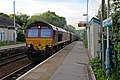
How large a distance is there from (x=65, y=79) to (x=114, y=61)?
2.62 m

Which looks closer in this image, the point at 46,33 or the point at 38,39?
the point at 38,39

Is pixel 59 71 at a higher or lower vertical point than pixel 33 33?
lower

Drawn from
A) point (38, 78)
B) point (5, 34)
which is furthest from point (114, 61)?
point (5, 34)

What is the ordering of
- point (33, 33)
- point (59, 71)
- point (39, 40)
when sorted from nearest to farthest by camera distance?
point (59, 71)
point (39, 40)
point (33, 33)

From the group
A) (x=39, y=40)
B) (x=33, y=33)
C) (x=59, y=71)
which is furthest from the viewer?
(x=33, y=33)

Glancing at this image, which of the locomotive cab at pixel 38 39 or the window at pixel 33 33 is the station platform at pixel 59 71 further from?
the window at pixel 33 33

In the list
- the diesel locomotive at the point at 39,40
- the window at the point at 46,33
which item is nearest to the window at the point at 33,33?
the diesel locomotive at the point at 39,40

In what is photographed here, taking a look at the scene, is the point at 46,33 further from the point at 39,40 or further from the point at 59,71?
the point at 59,71

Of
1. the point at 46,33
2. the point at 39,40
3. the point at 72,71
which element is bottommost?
the point at 72,71

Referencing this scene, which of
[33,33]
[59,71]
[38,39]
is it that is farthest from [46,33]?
[59,71]

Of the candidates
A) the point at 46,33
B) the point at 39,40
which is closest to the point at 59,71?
the point at 39,40

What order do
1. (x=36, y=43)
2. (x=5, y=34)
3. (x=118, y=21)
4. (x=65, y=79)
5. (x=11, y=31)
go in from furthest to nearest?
A: (x=11, y=31)
(x=5, y=34)
(x=36, y=43)
(x=65, y=79)
(x=118, y=21)

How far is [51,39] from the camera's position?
2619cm

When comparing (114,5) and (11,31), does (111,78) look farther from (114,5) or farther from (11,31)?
(11,31)
